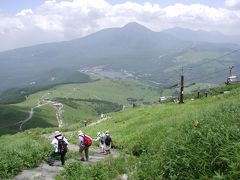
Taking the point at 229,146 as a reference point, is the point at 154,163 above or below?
below

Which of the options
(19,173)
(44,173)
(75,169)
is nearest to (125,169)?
(75,169)

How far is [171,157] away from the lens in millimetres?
15266

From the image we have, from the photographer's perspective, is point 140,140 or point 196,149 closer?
point 196,149

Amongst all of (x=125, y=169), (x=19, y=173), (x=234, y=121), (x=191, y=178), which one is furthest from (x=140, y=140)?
(x=191, y=178)

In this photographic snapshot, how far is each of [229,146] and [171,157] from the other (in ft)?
9.22

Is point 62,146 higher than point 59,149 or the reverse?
higher

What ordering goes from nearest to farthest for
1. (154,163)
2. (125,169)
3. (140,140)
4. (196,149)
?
(196,149) < (154,163) < (125,169) < (140,140)

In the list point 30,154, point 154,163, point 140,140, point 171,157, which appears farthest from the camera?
point 140,140

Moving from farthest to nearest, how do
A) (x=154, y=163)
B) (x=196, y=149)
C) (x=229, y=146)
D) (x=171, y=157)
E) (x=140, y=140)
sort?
1. (x=140, y=140)
2. (x=154, y=163)
3. (x=171, y=157)
4. (x=196, y=149)
5. (x=229, y=146)

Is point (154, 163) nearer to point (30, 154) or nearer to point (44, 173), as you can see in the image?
point (44, 173)

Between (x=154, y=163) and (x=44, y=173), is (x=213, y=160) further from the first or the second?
(x=44, y=173)

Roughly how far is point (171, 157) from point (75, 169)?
5.31 m

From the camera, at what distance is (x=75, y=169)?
18.3m

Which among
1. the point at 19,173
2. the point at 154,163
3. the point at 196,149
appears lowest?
the point at 19,173
